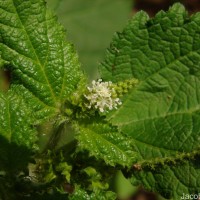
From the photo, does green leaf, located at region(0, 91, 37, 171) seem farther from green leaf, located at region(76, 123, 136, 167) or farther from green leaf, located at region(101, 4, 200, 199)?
green leaf, located at region(101, 4, 200, 199)

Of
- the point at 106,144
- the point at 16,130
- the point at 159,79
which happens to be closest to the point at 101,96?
the point at 106,144

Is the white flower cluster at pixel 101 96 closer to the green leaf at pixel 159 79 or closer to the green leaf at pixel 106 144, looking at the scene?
the green leaf at pixel 106 144

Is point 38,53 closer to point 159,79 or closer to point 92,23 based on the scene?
point 159,79

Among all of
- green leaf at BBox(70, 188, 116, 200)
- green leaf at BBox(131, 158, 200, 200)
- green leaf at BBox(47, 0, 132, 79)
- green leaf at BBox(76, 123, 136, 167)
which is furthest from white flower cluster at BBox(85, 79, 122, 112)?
green leaf at BBox(47, 0, 132, 79)

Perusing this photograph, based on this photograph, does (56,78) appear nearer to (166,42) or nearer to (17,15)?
(17,15)

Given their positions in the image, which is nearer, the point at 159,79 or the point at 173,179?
the point at 173,179

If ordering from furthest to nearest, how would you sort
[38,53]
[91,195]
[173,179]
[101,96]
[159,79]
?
[159,79]
[173,179]
[38,53]
[91,195]
[101,96]
